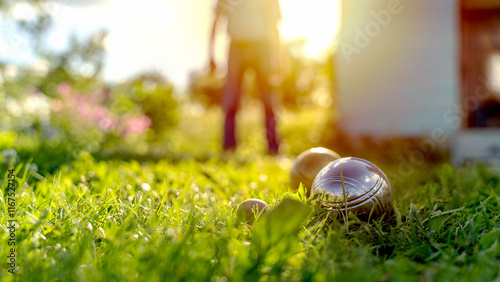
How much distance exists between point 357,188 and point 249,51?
14.1 feet

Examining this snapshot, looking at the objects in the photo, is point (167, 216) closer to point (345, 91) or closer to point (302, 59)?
point (345, 91)

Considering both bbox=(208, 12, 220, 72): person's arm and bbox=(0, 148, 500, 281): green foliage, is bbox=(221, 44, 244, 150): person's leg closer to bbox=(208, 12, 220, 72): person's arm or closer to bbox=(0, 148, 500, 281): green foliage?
bbox=(208, 12, 220, 72): person's arm

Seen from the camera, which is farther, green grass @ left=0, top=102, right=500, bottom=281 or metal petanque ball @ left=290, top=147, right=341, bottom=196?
metal petanque ball @ left=290, top=147, right=341, bottom=196

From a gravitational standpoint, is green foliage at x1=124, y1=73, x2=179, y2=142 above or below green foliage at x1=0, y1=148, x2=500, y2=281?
below

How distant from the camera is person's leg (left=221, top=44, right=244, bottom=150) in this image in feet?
20.3

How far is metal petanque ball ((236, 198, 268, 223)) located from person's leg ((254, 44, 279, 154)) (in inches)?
164

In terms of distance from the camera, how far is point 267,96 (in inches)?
245

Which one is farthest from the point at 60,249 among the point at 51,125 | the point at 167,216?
the point at 51,125

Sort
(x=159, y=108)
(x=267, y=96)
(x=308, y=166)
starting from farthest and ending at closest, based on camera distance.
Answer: (x=159, y=108) < (x=267, y=96) < (x=308, y=166)

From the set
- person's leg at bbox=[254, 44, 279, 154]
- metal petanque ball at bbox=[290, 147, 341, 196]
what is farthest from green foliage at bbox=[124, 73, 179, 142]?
metal petanque ball at bbox=[290, 147, 341, 196]

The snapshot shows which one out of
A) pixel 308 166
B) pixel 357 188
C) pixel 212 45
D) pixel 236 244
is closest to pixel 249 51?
pixel 212 45

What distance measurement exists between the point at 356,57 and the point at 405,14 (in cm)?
95

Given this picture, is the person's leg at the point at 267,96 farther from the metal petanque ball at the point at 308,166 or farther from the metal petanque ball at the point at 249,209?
the metal petanque ball at the point at 249,209

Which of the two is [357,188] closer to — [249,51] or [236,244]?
[236,244]
